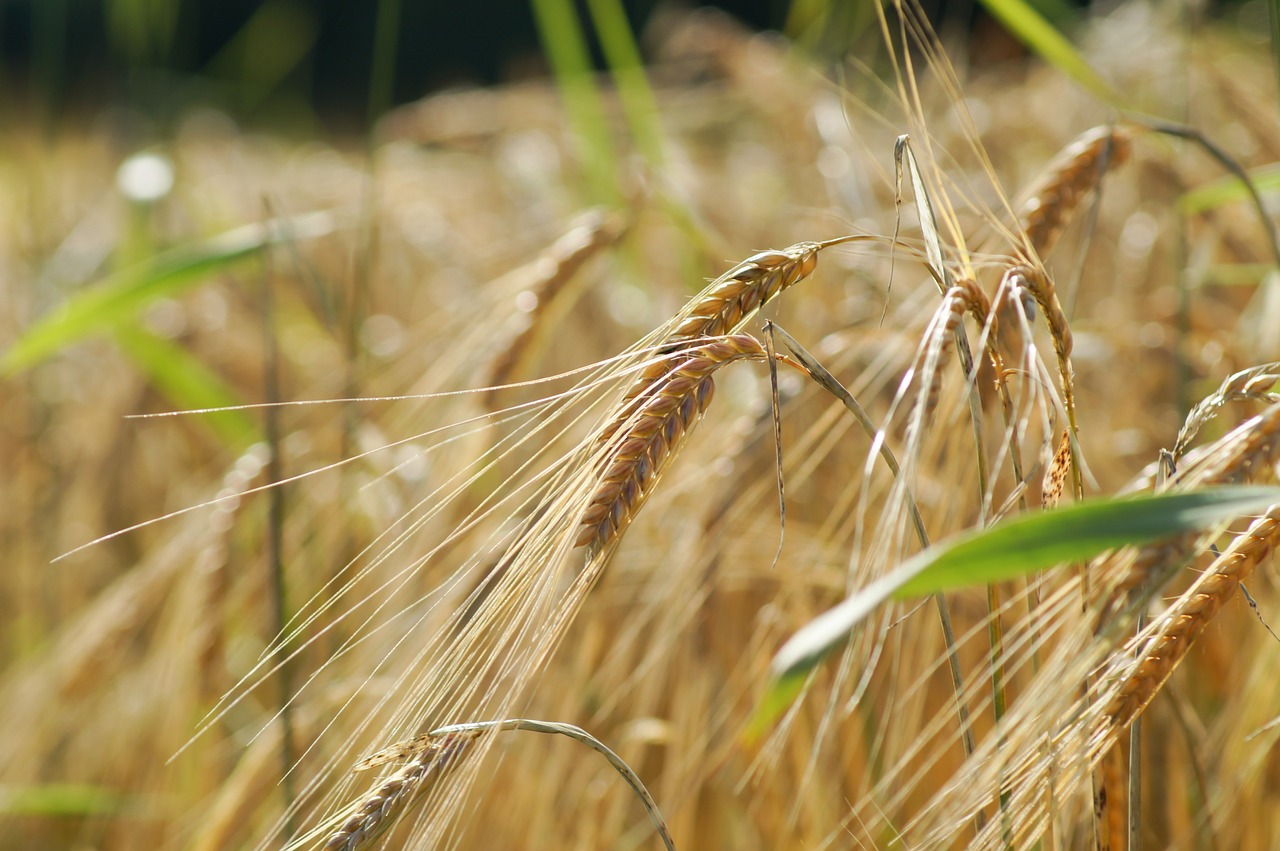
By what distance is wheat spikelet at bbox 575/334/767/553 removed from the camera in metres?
0.29

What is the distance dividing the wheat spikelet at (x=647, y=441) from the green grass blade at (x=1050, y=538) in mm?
86

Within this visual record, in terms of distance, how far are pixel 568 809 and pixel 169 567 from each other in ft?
1.12

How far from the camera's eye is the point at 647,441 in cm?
29

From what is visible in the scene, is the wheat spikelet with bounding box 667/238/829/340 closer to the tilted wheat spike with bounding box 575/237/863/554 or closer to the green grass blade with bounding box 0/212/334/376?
the tilted wheat spike with bounding box 575/237/863/554

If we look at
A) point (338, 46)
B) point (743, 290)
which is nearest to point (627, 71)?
point (743, 290)

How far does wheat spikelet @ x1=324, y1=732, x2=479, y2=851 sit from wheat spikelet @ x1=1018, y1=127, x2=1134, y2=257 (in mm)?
307

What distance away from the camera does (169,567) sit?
0.75m

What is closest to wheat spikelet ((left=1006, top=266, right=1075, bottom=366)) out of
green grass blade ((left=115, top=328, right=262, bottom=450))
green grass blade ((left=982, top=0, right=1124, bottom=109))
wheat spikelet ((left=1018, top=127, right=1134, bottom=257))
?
wheat spikelet ((left=1018, top=127, right=1134, bottom=257))

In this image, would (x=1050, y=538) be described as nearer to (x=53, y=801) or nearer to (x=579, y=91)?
(x=53, y=801)

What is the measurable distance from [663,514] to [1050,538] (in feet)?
1.79

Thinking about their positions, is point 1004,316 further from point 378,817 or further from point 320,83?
point 320,83

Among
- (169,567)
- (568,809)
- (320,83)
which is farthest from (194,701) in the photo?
(320,83)

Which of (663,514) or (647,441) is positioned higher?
(647,441)

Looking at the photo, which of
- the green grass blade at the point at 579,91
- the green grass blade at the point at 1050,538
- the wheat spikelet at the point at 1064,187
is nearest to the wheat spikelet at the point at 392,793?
the green grass blade at the point at 1050,538
